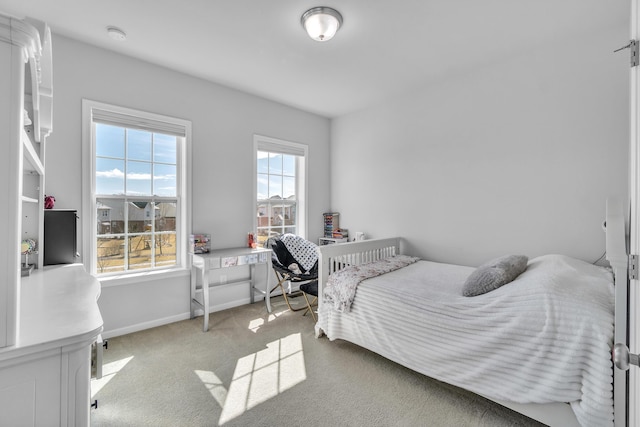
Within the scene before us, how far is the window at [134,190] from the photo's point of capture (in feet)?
9.00

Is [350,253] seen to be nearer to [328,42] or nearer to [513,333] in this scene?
[513,333]

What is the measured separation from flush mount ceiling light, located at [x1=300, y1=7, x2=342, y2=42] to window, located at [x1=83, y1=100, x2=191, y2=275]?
1757mm

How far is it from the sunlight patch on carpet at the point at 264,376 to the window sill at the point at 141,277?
132 centimetres

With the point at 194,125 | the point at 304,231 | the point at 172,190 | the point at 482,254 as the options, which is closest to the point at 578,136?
the point at 482,254

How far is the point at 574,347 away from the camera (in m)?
1.50

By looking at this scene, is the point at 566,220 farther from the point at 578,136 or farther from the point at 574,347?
the point at 574,347

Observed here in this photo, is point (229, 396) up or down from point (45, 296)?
down

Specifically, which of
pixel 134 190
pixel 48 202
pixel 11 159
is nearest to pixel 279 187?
pixel 134 190

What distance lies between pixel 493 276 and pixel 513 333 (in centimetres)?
43

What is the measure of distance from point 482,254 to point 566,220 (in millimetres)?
779

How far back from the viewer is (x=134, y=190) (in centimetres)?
301

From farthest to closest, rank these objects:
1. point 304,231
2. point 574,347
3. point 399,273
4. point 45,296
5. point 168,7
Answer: point 304,231 < point 399,273 < point 168,7 < point 574,347 < point 45,296

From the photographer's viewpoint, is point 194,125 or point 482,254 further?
point 194,125

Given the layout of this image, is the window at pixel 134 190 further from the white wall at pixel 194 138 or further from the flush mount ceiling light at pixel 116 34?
the flush mount ceiling light at pixel 116 34
